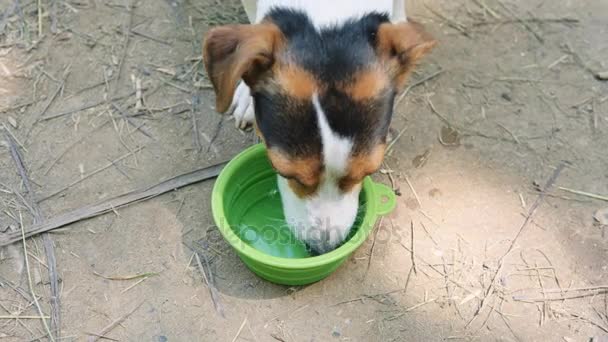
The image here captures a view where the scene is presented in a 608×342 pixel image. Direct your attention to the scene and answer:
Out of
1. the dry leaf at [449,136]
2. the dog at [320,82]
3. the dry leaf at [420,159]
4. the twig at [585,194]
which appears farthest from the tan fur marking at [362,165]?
the twig at [585,194]

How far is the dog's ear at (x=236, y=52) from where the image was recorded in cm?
234

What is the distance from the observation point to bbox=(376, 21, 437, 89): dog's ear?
2.48 meters

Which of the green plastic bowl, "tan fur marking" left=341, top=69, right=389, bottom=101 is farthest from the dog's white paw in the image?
"tan fur marking" left=341, top=69, right=389, bottom=101

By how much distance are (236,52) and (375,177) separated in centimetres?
127

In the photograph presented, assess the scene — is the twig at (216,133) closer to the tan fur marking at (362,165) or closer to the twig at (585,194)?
the tan fur marking at (362,165)

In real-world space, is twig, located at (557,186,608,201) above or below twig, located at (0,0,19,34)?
below

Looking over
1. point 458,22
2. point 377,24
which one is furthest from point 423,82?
point 377,24

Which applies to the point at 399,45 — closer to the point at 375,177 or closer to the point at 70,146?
the point at 375,177

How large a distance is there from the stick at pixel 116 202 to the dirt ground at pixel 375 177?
0.04 metres

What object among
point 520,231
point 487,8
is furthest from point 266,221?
point 487,8

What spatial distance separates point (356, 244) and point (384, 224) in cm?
58

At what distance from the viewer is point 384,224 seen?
3.19m

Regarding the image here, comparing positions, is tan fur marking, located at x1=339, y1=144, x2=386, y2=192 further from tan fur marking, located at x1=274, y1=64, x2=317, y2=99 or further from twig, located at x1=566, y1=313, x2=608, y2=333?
twig, located at x1=566, y1=313, x2=608, y2=333

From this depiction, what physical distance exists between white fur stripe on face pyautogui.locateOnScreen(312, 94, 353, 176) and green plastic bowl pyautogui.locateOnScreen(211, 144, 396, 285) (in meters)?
0.43
